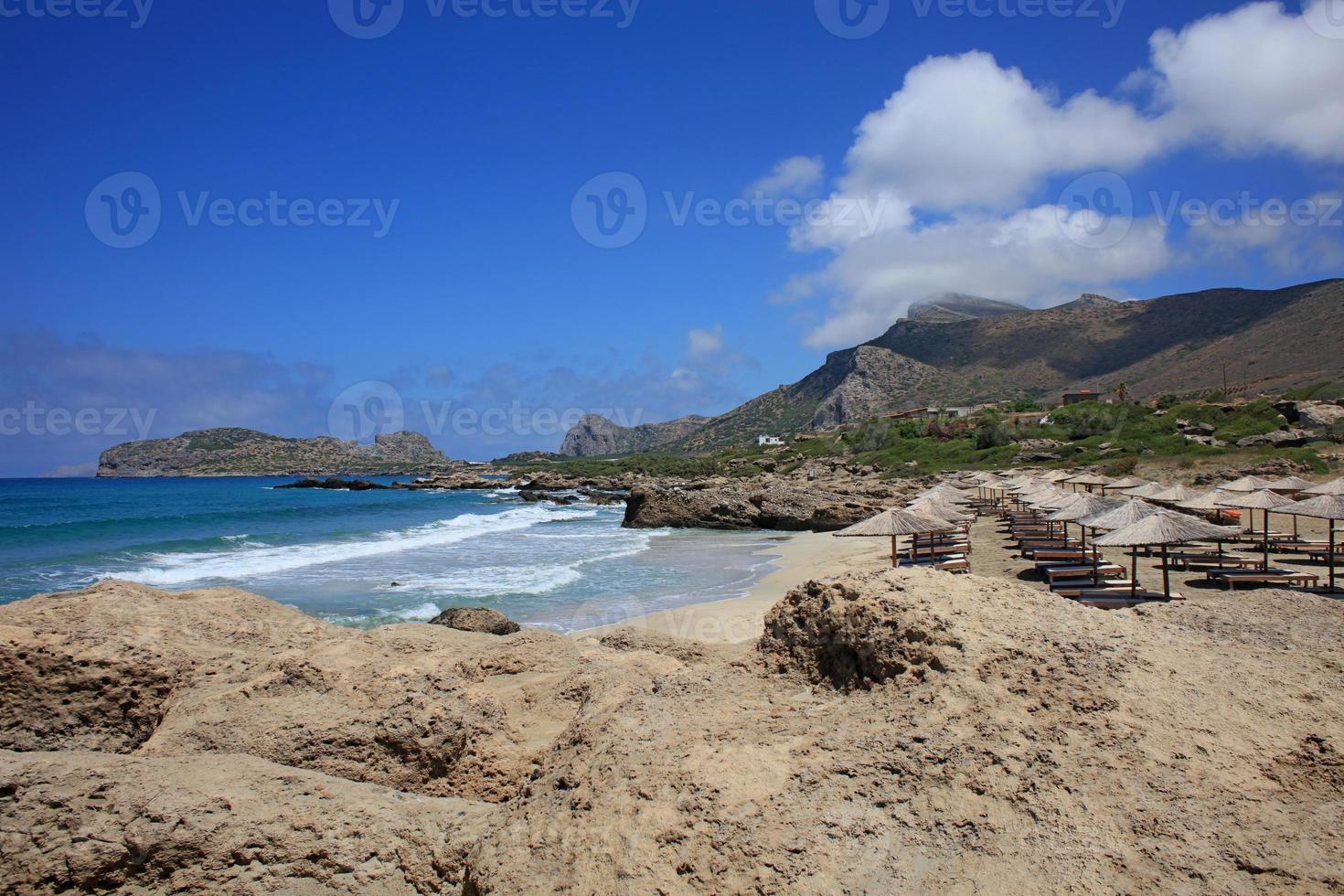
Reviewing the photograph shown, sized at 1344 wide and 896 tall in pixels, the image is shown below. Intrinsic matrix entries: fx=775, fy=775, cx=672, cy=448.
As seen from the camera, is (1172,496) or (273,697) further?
(1172,496)

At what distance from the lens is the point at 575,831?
2613mm

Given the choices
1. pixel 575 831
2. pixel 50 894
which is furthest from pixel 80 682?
pixel 575 831

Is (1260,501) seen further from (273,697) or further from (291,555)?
(291,555)

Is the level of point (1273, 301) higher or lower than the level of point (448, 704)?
higher

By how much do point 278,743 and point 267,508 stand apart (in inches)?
2242

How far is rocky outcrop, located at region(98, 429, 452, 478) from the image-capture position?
486 ft

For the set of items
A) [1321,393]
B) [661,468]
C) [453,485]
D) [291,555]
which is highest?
[1321,393]

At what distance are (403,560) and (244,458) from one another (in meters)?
149

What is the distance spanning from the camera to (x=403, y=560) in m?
25.2

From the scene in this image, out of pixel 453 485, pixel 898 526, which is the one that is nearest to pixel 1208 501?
pixel 898 526

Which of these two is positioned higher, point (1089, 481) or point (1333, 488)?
point (1333, 488)

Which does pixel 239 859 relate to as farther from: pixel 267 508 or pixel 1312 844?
pixel 267 508

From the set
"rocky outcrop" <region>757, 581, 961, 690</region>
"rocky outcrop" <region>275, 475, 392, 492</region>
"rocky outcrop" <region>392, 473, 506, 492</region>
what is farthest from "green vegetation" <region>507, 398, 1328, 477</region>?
"rocky outcrop" <region>757, 581, 961, 690</region>

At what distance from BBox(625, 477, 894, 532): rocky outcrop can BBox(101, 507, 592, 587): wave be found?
6.70 meters
